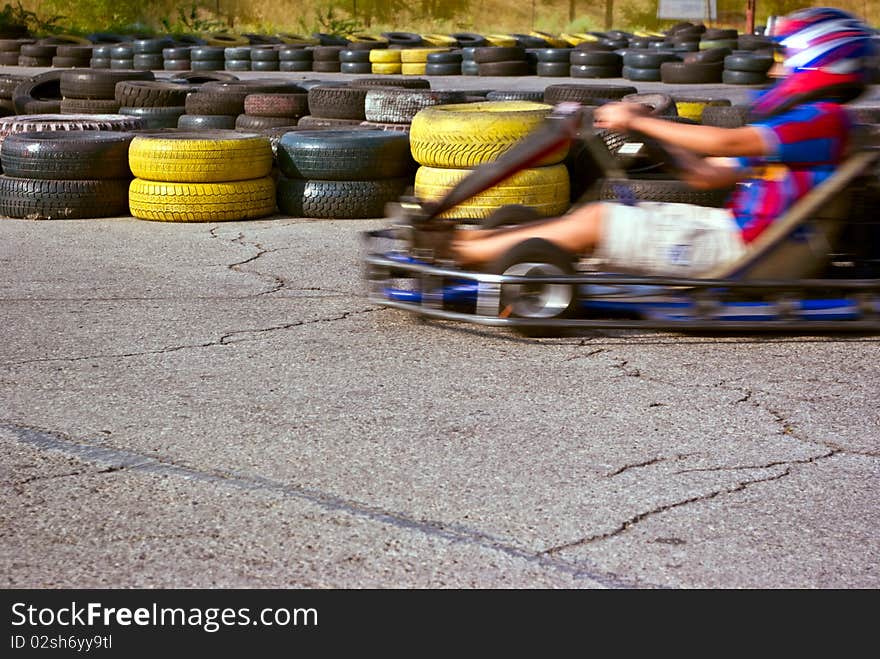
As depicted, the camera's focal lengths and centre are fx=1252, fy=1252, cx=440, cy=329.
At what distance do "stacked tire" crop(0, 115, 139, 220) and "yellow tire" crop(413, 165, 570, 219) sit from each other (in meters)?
1.73

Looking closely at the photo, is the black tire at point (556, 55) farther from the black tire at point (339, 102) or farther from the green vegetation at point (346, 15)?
the black tire at point (339, 102)

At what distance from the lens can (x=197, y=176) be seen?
21.6ft

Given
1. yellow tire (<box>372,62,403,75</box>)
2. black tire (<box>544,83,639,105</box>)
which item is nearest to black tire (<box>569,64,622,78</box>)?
yellow tire (<box>372,62,403,75</box>)

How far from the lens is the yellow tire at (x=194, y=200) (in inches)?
261

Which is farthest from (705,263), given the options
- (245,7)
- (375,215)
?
(245,7)

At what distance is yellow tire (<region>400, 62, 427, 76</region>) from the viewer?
790 inches

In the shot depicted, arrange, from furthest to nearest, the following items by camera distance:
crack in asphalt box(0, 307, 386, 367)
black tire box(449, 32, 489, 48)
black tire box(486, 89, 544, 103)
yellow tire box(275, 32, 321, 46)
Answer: yellow tire box(275, 32, 321, 46), black tire box(449, 32, 489, 48), black tire box(486, 89, 544, 103), crack in asphalt box(0, 307, 386, 367)

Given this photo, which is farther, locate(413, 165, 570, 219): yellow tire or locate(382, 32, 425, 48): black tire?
locate(382, 32, 425, 48): black tire

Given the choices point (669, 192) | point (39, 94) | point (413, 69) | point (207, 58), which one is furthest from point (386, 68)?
point (669, 192)

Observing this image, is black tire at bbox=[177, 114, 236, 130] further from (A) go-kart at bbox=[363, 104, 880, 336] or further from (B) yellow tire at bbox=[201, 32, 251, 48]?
(B) yellow tire at bbox=[201, 32, 251, 48]

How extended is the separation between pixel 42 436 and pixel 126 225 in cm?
366

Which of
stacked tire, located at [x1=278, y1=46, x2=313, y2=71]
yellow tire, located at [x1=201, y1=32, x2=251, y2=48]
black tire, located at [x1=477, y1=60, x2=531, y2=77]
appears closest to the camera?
black tire, located at [x1=477, y1=60, x2=531, y2=77]

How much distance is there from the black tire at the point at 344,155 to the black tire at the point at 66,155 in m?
0.88

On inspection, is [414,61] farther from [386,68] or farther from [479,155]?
[479,155]
